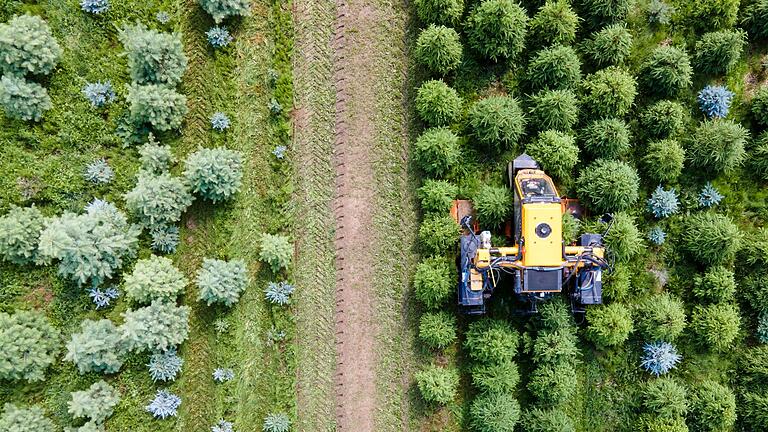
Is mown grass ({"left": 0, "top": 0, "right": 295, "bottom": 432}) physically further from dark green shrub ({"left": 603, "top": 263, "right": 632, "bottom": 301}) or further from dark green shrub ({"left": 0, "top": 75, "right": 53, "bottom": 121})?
dark green shrub ({"left": 603, "top": 263, "right": 632, "bottom": 301})

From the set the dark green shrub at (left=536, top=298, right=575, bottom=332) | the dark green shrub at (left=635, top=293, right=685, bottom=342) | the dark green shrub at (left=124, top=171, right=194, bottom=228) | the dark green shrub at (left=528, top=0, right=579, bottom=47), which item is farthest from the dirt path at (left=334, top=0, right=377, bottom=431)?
the dark green shrub at (left=635, top=293, right=685, bottom=342)

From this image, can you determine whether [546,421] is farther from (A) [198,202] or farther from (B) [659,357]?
(A) [198,202]

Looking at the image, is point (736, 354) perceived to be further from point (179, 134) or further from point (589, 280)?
point (179, 134)

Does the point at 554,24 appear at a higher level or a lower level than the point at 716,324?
higher

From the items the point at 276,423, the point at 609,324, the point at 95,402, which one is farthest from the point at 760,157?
the point at 95,402

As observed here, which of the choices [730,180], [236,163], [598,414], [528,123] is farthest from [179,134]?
[730,180]

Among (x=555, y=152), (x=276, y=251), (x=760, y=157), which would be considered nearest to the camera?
(x=555, y=152)

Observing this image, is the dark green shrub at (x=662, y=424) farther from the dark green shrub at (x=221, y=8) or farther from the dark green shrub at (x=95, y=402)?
the dark green shrub at (x=221, y=8)
